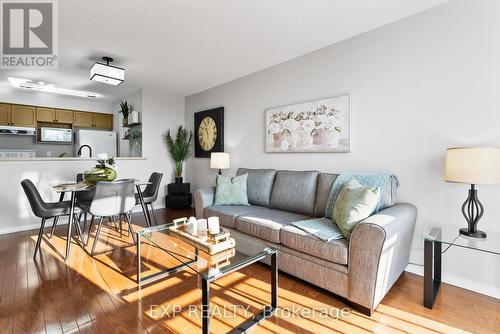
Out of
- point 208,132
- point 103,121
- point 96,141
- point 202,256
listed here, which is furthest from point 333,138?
point 103,121

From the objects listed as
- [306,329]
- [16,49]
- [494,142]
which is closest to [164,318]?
[306,329]

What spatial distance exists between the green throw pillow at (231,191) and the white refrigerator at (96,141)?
12.2 feet

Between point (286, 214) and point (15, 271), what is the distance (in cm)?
268

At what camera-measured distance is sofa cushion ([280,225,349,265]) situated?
179 centimetres

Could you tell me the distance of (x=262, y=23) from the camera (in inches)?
96.0

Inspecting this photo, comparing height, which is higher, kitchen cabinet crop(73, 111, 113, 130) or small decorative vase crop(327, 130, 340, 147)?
kitchen cabinet crop(73, 111, 113, 130)

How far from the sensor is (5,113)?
479 cm

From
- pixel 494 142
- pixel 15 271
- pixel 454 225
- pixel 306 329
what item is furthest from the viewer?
pixel 15 271

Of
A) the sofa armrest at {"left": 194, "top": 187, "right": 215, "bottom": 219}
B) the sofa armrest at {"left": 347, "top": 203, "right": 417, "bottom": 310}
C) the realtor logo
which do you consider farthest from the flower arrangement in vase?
the realtor logo

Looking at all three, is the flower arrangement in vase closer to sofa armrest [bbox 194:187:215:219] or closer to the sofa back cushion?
the sofa back cushion

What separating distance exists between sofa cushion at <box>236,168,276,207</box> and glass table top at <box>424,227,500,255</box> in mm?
1723

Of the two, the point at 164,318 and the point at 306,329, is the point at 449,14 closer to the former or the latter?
the point at 306,329

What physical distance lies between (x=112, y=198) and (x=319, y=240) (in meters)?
2.19

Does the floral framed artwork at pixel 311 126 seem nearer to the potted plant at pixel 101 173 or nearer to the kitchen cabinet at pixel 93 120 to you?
the potted plant at pixel 101 173
